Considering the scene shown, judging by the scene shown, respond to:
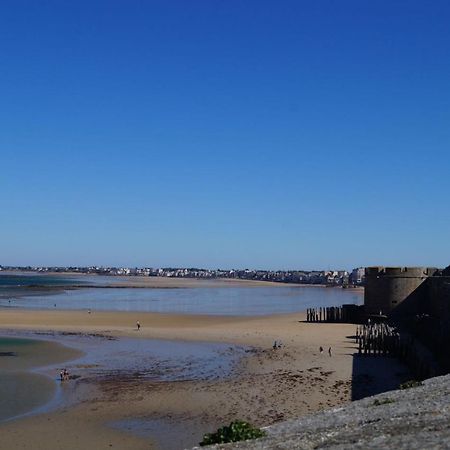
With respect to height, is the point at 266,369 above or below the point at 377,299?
below

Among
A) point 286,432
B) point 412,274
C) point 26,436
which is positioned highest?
point 412,274

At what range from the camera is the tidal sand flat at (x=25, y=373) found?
889 inches

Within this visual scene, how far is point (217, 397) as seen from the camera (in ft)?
77.3

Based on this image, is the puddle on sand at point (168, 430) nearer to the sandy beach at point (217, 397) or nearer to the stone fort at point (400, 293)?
the sandy beach at point (217, 397)

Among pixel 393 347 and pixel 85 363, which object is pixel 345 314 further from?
pixel 85 363

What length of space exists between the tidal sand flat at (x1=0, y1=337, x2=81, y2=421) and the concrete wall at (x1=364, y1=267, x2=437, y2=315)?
67.3 ft

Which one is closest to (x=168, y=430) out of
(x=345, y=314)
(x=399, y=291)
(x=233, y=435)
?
(x=233, y=435)

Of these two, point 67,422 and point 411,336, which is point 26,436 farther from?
point 411,336

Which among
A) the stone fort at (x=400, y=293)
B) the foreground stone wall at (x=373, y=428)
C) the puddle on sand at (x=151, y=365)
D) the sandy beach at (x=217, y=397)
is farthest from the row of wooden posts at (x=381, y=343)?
the foreground stone wall at (x=373, y=428)

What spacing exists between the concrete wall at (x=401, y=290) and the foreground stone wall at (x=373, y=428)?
32.4 meters

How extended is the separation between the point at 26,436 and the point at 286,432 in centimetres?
1187

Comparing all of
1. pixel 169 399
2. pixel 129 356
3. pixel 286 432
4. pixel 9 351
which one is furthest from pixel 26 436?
pixel 9 351

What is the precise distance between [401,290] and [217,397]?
22792 mm

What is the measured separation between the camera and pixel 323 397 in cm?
2314
